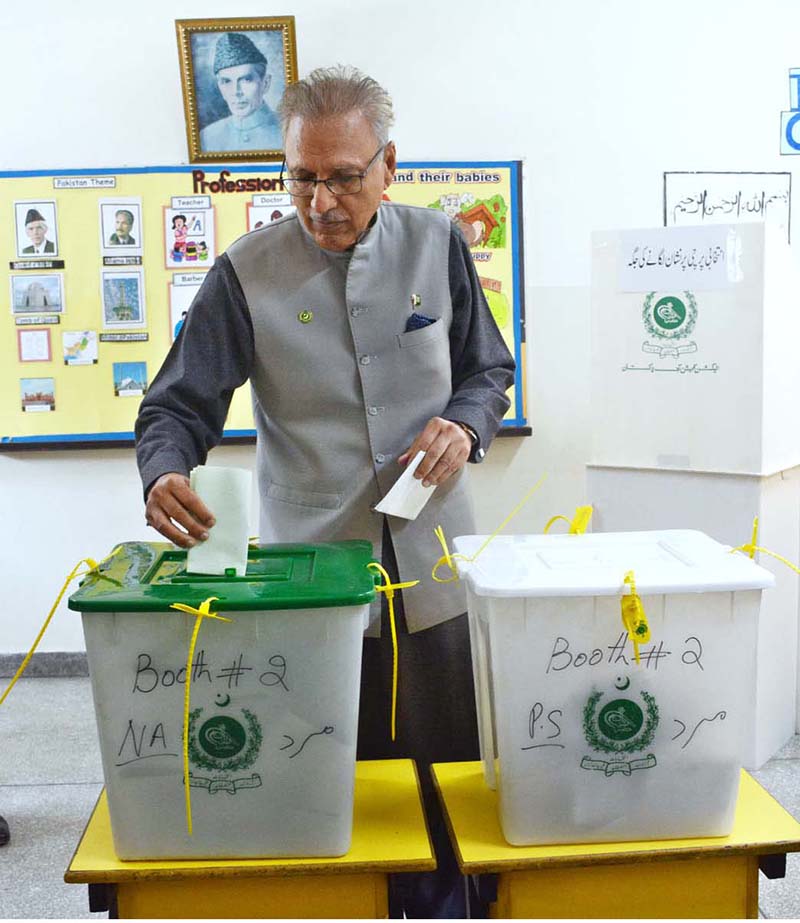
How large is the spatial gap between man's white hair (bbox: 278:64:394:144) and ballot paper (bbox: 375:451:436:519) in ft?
1.53

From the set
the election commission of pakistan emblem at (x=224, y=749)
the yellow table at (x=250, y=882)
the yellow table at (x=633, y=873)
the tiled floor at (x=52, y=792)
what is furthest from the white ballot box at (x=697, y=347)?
the election commission of pakistan emblem at (x=224, y=749)

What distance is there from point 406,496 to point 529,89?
Result: 2166mm

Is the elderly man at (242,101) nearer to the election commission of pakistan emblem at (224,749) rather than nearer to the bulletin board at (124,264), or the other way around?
the bulletin board at (124,264)

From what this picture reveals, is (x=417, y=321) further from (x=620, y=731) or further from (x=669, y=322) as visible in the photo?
(x=669, y=322)

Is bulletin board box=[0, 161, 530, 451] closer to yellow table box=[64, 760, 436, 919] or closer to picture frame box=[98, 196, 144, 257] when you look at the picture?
picture frame box=[98, 196, 144, 257]

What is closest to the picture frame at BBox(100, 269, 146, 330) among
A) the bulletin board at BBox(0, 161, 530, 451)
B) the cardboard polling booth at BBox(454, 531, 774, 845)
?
the bulletin board at BBox(0, 161, 530, 451)

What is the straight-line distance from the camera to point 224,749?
3.38 feet

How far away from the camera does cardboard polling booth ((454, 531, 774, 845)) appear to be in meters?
1.03

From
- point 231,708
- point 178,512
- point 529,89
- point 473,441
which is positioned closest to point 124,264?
point 529,89

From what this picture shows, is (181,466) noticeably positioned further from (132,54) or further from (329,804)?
(132,54)

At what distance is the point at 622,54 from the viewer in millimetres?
3080

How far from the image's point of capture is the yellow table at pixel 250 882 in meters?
1.05

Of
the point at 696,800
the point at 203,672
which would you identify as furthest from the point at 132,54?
the point at 696,800

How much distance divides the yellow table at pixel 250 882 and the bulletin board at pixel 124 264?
7.30ft
